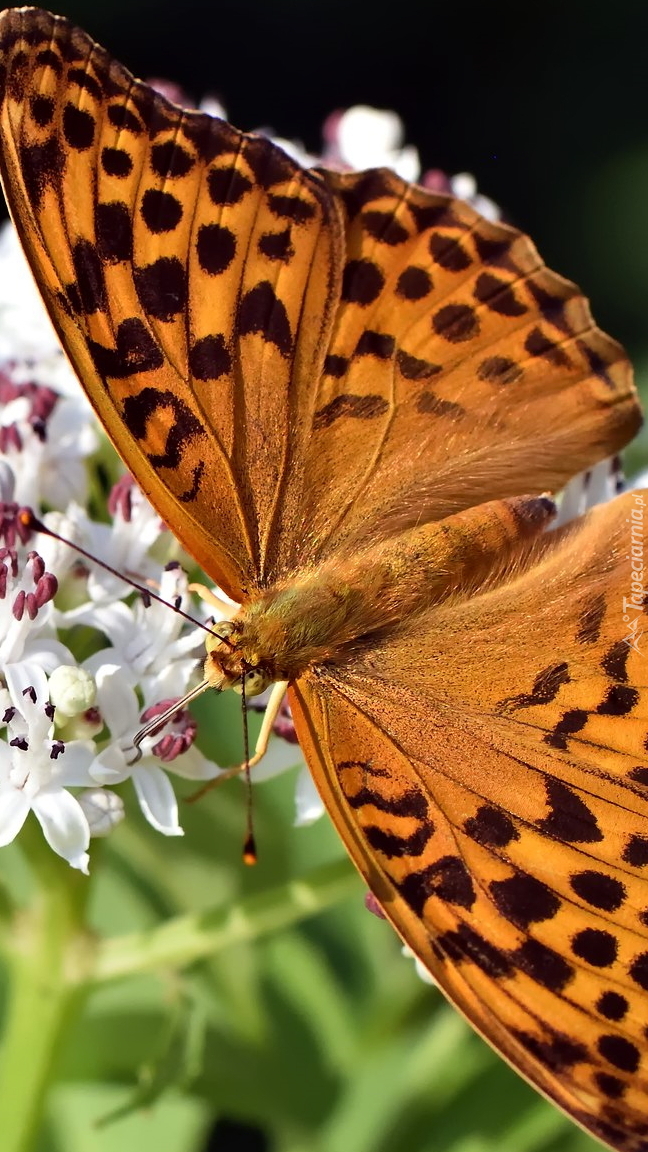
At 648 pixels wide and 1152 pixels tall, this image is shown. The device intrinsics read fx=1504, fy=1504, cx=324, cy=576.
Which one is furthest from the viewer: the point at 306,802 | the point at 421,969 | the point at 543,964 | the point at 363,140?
the point at 363,140

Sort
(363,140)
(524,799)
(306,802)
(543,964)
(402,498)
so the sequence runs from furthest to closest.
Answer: (363,140) → (402,498) → (306,802) → (524,799) → (543,964)

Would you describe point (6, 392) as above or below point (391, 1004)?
above

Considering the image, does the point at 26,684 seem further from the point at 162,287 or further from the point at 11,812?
the point at 162,287

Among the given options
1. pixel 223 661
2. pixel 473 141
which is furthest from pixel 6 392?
pixel 473 141

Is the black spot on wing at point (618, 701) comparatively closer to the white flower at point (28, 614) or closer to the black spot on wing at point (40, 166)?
the white flower at point (28, 614)

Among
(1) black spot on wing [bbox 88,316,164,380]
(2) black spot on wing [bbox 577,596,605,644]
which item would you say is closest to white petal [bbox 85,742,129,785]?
(1) black spot on wing [bbox 88,316,164,380]

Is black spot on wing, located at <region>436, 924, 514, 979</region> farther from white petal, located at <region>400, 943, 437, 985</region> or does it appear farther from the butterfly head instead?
the butterfly head

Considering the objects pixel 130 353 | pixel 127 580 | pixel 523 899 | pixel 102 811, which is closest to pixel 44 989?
pixel 102 811

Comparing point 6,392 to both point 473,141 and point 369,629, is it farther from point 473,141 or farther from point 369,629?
point 473,141
